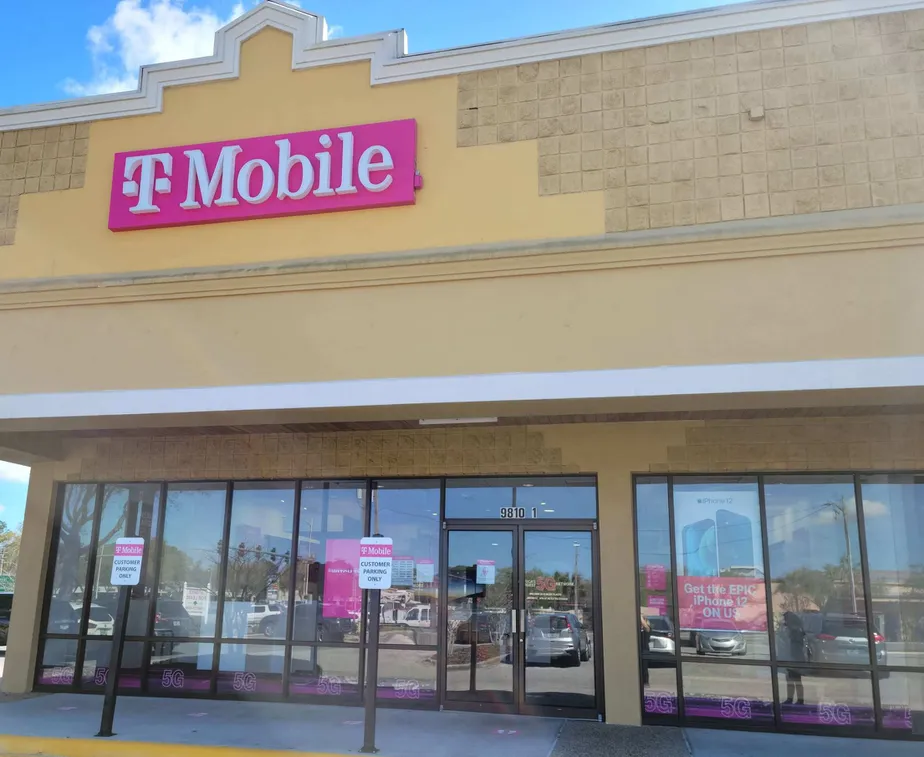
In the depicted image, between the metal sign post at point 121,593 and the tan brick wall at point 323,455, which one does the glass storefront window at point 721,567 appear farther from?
the metal sign post at point 121,593

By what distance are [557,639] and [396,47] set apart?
25.5ft

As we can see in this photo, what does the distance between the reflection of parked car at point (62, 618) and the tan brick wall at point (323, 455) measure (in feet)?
6.62

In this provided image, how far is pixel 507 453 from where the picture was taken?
11.1 meters

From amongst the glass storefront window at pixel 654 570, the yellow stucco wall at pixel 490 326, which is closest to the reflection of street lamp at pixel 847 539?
the glass storefront window at pixel 654 570

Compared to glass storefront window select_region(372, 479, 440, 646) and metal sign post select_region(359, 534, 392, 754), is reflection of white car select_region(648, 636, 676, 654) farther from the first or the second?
metal sign post select_region(359, 534, 392, 754)

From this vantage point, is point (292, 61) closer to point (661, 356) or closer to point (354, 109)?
point (354, 109)

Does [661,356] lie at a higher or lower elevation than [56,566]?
higher

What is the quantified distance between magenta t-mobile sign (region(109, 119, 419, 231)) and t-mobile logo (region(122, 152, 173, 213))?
0.01 metres

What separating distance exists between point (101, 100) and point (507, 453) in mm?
7115

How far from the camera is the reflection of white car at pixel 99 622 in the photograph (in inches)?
482

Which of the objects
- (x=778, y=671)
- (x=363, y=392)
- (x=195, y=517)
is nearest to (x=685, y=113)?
(x=363, y=392)

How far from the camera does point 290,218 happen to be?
954 centimetres

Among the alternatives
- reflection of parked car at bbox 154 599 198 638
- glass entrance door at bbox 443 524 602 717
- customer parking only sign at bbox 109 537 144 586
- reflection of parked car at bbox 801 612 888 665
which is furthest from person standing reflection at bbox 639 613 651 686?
reflection of parked car at bbox 154 599 198 638

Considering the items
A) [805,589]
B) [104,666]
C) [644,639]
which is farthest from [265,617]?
[805,589]
